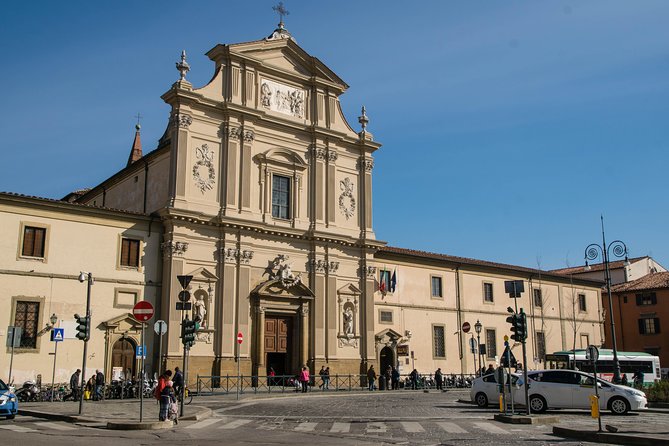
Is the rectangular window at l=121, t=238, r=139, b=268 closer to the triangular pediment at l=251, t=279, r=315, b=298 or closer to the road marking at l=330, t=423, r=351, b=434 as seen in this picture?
the triangular pediment at l=251, t=279, r=315, b=298

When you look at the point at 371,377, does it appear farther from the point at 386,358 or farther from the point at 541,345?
the point at 541,345

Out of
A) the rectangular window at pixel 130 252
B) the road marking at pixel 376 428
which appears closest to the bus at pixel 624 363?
the rectangular window at pixel 130 252

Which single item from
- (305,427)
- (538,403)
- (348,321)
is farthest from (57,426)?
(348,321)

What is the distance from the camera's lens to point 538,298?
54.4m

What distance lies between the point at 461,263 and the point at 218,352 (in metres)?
21.1

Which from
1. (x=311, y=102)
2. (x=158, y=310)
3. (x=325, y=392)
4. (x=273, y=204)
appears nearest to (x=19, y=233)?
(x=158, y=310)

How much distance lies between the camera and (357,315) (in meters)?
41.2

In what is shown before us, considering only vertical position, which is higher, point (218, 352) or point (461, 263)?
point (461, 263)

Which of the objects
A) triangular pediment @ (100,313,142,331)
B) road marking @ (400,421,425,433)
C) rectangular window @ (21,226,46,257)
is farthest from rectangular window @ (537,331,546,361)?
rectangular window @ (21,226,46,257)

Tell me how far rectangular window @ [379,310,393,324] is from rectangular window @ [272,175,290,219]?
367 inches

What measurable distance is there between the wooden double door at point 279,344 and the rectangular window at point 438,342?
12.1 metres

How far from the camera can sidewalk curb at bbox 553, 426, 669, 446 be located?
44.4 ft

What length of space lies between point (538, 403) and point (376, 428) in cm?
801

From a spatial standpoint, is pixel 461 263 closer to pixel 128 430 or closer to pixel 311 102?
pixel 311 102
